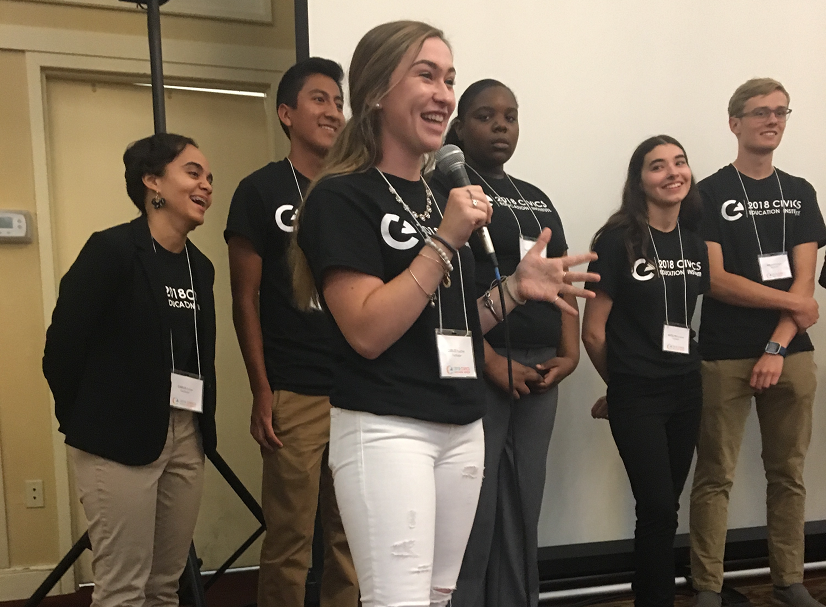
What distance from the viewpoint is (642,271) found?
214 centimetres

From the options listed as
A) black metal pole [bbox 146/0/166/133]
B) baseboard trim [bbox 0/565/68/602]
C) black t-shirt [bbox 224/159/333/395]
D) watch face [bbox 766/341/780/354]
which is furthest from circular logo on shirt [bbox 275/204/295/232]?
baseboard trim [bbox 0/565/68/602]

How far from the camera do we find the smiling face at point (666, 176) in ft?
7.25

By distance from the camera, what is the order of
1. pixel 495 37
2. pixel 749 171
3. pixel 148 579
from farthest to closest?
pixel 495 37
pixel 749 171
pixel 148 579

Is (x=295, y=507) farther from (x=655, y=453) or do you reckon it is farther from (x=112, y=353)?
(x=655, y=453)

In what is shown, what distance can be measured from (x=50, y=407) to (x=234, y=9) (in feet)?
6.10

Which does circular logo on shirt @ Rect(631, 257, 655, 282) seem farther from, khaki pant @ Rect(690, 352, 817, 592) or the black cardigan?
the black cardigan

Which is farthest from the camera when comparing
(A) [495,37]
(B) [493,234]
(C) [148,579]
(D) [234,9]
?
(D) [234,9]

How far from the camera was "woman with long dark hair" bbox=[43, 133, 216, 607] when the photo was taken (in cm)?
154

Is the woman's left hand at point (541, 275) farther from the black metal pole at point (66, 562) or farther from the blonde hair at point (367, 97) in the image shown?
the black metal pole at point (66, 562)

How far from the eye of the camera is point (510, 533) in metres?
1.91

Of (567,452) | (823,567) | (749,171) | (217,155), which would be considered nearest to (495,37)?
(749,171)

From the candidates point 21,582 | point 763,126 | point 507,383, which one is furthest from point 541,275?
point 21,582

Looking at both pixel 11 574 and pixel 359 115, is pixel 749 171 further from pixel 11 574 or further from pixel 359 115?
pixel 11 574

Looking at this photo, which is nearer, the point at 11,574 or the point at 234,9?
the point at 11,574
